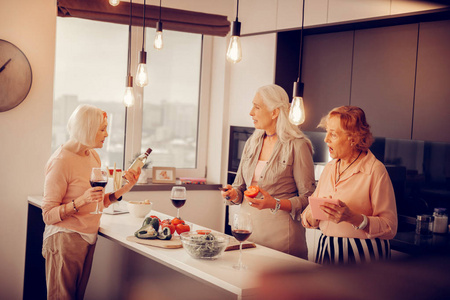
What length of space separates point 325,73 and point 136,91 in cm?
176

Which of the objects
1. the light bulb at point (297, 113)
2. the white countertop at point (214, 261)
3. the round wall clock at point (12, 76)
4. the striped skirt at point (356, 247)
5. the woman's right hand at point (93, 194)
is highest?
the round wall clock at point (12, 76)

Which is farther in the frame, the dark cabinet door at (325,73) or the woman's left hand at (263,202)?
the dark cabinet door at (325,73)

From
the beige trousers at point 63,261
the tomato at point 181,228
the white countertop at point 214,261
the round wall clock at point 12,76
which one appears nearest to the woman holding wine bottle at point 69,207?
the beige trousers at point 63,261

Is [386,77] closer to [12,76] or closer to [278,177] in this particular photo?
[278,177]

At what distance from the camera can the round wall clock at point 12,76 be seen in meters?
3.74

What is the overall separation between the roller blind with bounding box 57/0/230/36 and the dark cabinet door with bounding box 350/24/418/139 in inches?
52.6

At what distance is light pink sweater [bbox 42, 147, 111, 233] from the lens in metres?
2.55

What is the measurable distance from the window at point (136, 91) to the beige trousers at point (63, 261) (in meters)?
1.84

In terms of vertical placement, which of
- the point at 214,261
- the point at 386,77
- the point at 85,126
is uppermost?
the point at 386,77

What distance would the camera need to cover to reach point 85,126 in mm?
2650

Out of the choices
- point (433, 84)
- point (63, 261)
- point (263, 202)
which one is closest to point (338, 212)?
point (263, 202)

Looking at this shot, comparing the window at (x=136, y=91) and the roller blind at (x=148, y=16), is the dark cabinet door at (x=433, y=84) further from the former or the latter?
the window at (x=136, y=91)

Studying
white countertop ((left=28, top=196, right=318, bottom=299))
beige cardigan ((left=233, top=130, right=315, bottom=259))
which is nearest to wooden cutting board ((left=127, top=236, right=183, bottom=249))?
white countertop ((left=28, top=196, right=318, bottom=299))

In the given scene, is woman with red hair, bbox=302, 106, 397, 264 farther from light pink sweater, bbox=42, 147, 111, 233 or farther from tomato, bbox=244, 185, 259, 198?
light pink sweater, bbox=42, 147, 111, 233
